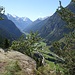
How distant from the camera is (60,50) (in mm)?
31344

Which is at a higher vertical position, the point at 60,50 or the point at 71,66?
the point at 60,50

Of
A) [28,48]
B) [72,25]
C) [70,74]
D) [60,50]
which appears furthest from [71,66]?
[28,48]

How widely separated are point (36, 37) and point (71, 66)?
13036 millimetres

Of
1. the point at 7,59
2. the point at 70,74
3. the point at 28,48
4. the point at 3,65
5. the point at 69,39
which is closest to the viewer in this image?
the point at 3,65

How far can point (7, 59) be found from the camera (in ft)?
51.8

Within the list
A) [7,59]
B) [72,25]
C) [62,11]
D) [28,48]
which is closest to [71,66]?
[72,25]

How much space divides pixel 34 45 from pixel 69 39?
11563 millimetres

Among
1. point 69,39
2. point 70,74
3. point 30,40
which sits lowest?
point 70,74

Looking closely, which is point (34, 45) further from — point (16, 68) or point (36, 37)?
point (16, 68)

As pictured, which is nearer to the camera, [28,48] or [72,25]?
[72,25]

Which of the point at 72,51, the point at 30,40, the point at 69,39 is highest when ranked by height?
the point at 30,40

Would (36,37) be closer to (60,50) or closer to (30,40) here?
(30,40)

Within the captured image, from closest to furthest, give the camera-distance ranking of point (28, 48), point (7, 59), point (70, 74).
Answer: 1. point (7, 59)
2. point (70, 74)
3. point (28, 48)

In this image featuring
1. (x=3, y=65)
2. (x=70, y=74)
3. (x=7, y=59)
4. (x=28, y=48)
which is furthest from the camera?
(x=28, y=48)
